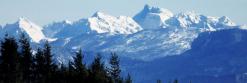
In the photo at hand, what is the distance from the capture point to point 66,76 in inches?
4240

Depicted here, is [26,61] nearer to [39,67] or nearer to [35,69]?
[35,69]

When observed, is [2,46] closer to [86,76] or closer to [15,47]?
[15,47]

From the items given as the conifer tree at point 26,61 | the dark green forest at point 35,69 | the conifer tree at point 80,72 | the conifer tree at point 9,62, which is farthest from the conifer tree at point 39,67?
the conifer tree at point 9,62

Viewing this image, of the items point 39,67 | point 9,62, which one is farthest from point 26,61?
point 9,62

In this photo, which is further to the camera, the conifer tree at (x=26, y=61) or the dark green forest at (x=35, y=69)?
the conifer tree at (x=26, y=61)

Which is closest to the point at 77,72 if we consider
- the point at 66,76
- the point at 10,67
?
the point at 66,76

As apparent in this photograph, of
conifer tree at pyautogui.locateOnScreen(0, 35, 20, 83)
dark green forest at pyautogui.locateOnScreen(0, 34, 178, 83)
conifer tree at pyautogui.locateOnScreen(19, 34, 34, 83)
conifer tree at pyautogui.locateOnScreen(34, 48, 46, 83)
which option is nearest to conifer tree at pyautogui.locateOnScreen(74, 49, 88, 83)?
dark green forest at pyautogui.locateOnScreen(0, 34, 178, 83)

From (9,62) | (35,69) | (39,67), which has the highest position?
(9,62)

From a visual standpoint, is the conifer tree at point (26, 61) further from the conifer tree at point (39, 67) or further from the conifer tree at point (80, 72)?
the conifer tree at point (80, 72)

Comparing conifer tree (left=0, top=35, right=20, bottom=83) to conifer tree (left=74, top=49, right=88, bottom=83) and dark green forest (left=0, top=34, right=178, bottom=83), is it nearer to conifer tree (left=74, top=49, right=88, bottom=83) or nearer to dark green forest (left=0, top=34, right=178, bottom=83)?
dark green forest (left=0, top=34, right=178, bottom=83)

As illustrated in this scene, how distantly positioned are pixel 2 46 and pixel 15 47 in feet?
6.25

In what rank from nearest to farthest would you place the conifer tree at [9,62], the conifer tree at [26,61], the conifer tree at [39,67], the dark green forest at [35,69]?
the conifer tree at [9,62]
the dark green forest at [35,69]
the conifer tree at [39,67]
the conifer tree at [26,61]

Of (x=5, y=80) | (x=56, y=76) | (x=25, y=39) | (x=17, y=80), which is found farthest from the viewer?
(x=25, y=39)

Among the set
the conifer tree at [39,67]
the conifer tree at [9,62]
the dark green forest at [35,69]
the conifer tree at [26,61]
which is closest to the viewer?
the conifer tree at [9,62]
